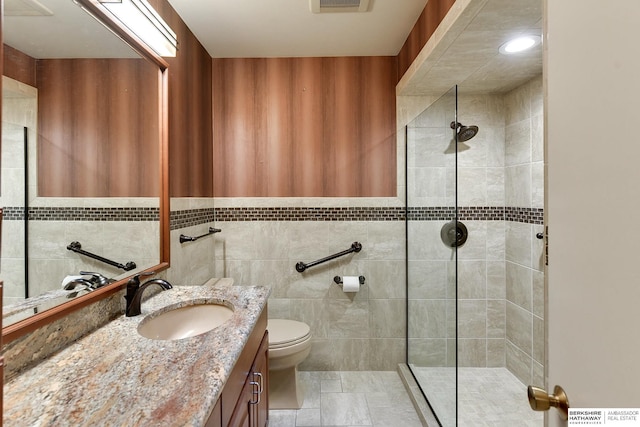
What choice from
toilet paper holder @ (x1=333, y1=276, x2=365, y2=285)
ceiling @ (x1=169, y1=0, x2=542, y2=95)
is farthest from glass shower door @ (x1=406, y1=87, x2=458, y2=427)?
toilet paper holder @ (x1=333, y1=276, x2=365, y2=285)

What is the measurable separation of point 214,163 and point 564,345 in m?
2.37

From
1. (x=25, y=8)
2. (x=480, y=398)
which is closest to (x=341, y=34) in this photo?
(x=25, y=8)

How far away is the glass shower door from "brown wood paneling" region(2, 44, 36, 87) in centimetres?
176

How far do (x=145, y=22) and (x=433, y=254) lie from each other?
2.02 meters

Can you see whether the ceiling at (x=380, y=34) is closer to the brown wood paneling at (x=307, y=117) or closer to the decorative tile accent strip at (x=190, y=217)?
the brown wood paneling at (x=307, y=117)

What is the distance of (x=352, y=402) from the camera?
208 centimetres

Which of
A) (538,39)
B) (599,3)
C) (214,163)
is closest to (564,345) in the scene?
(599,3)

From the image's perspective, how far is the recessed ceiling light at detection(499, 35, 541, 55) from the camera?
161 centimetres

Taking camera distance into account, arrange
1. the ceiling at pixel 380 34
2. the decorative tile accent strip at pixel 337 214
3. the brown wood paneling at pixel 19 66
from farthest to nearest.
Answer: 1. the decorative tile accent strip at pixel 337 214
2. the ceiling at pixel 380 34
3. the brown wood paneling at pixel 19 66

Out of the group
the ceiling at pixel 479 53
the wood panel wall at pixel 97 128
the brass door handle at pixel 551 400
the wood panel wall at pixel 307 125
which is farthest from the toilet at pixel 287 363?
the ceiling at pixel 479 53

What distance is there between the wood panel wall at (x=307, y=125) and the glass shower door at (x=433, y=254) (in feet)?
0.98

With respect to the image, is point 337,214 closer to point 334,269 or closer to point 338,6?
point 334,269

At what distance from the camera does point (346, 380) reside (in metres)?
2.35

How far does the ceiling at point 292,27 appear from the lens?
6.02 feet
